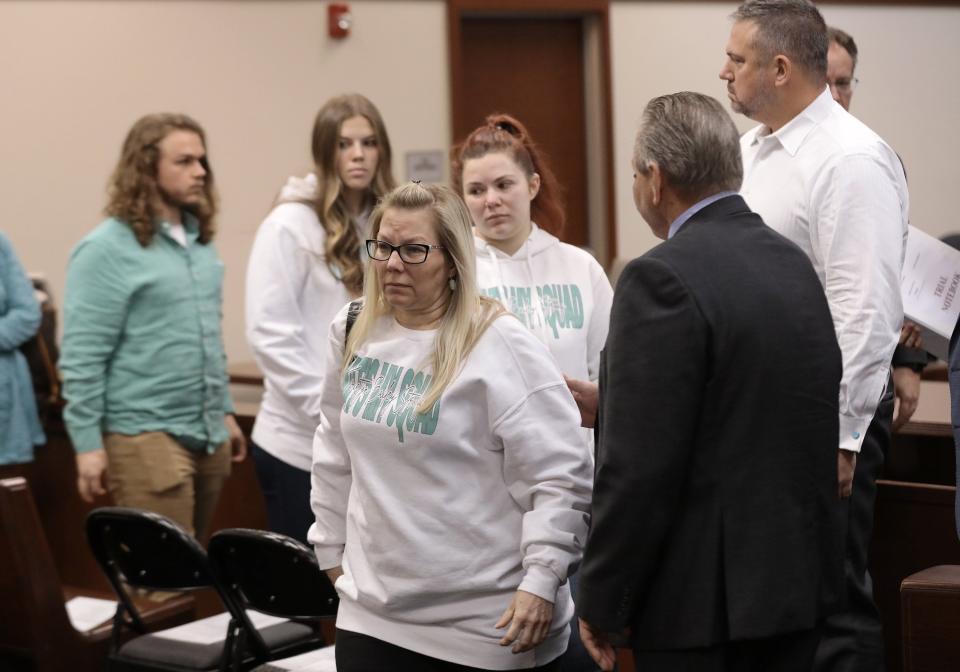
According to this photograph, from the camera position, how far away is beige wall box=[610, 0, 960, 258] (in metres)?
7.54

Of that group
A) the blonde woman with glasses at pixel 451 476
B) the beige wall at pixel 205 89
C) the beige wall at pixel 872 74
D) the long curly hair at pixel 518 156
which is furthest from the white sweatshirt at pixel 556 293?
the beige wall at pixel 872 74

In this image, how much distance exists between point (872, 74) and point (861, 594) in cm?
607

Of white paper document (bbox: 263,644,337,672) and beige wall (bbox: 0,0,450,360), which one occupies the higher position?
beige wall (bbox: 0,0,450,360)

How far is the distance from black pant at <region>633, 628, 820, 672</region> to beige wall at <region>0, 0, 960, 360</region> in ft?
15.7

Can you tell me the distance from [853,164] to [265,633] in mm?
1649

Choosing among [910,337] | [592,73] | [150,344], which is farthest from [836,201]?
[592,73]

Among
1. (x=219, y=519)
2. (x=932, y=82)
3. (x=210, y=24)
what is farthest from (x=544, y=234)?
(x=932, y=82)

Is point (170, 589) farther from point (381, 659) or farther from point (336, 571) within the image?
point (381, 659)

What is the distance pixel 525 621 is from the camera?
2041mm

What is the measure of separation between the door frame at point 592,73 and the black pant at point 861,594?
16.0 ft

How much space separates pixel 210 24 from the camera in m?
6.55

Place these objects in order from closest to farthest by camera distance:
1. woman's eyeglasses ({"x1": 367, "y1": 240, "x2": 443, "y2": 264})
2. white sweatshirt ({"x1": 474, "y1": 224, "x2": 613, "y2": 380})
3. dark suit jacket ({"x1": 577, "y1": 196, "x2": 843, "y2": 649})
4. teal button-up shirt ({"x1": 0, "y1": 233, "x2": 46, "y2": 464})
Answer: dark suit jacket ({"x1": 577, "y1": 196, "x2": 843, "y2": 649}) < woman's eyeglasses ({"x1": 367, "y1": 240, "x2": 443, "y2": 264}) < white sweatshirt ({"x1": 474, "y1": 224, "x2": 613, "y2": 380}) < teal button-up shirt ({"x1": 0, "y1": 233, "x2": 46, "y2": 464})

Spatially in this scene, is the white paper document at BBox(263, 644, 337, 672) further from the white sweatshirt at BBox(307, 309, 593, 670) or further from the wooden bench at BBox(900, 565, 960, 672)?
the wooden bench at BBox(900, 565, 960, 672)

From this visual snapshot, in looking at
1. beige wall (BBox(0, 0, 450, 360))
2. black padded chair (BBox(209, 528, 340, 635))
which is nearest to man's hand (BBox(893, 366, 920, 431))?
black padded chair (BBox(209, 528, 340, 635))
